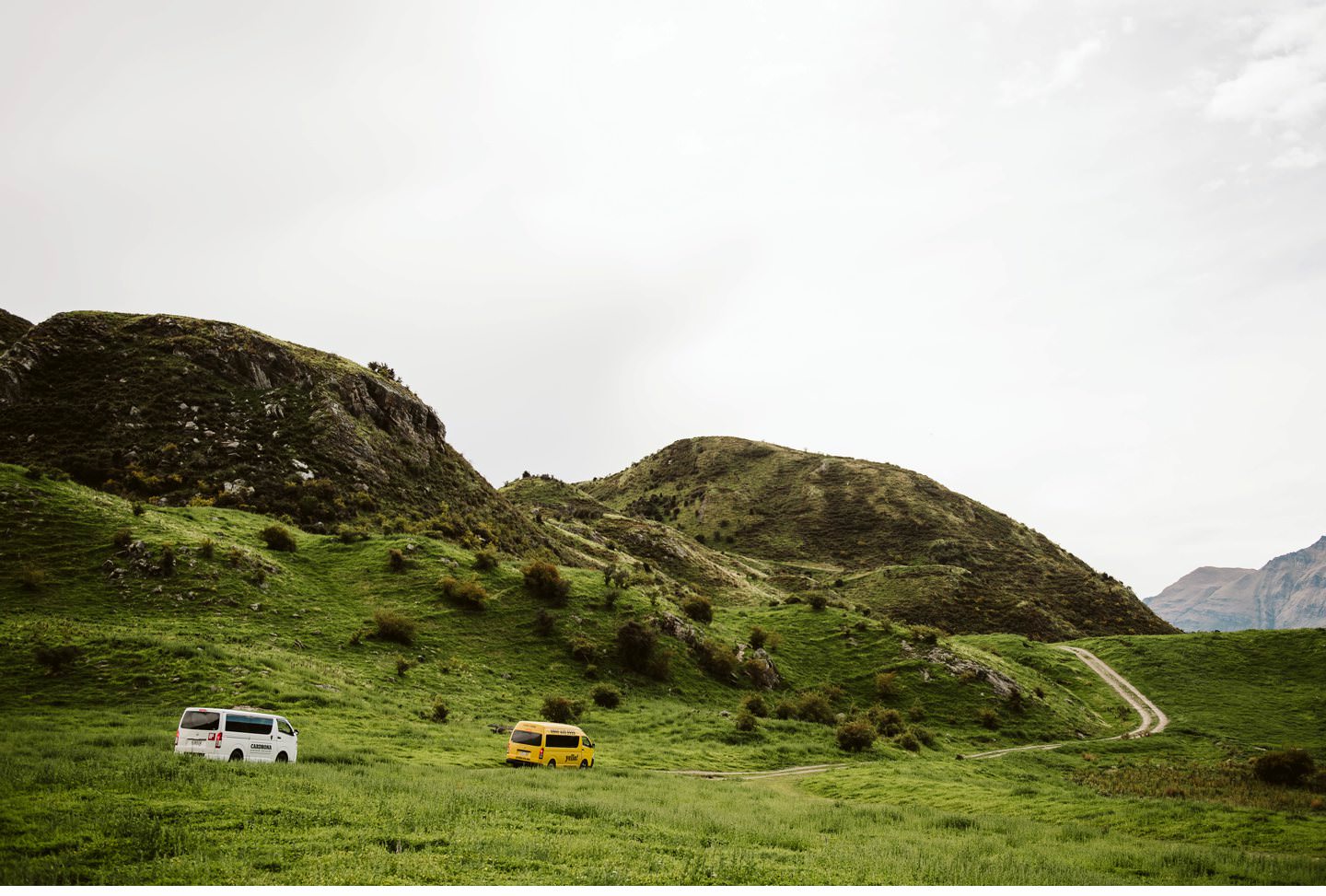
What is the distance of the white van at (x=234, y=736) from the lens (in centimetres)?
2327

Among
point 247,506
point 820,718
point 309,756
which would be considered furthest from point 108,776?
point 247,506

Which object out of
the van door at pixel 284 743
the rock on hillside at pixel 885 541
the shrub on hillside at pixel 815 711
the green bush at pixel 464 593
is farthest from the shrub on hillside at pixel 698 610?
the rock on hillside at pixel 885 541

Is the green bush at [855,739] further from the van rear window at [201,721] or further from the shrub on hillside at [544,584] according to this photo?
the van rear window at [201,721]

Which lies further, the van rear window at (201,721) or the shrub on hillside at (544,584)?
the shrub on hillside at (544,584)

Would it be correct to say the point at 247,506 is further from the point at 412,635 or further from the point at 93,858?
the point at 93,858

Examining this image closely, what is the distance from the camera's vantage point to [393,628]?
46.2m

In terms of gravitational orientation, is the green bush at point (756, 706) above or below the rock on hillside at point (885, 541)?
below

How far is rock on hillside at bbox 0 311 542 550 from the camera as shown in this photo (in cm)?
6394

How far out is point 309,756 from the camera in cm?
2614

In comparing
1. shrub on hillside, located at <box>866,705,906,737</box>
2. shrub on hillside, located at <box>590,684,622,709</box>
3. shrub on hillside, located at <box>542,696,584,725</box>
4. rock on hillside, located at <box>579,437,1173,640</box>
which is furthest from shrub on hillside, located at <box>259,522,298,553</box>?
rock on hillside, located at <box>579,437,1173,640</box>

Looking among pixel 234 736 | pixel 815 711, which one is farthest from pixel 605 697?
pixel 234 736

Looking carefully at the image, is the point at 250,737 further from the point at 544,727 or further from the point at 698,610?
the point at 698,610

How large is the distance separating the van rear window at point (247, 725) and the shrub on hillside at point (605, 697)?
25.8m

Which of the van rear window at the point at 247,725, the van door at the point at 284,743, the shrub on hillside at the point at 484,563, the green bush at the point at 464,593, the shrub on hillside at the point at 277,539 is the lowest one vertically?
the van door at the point at 284,743
